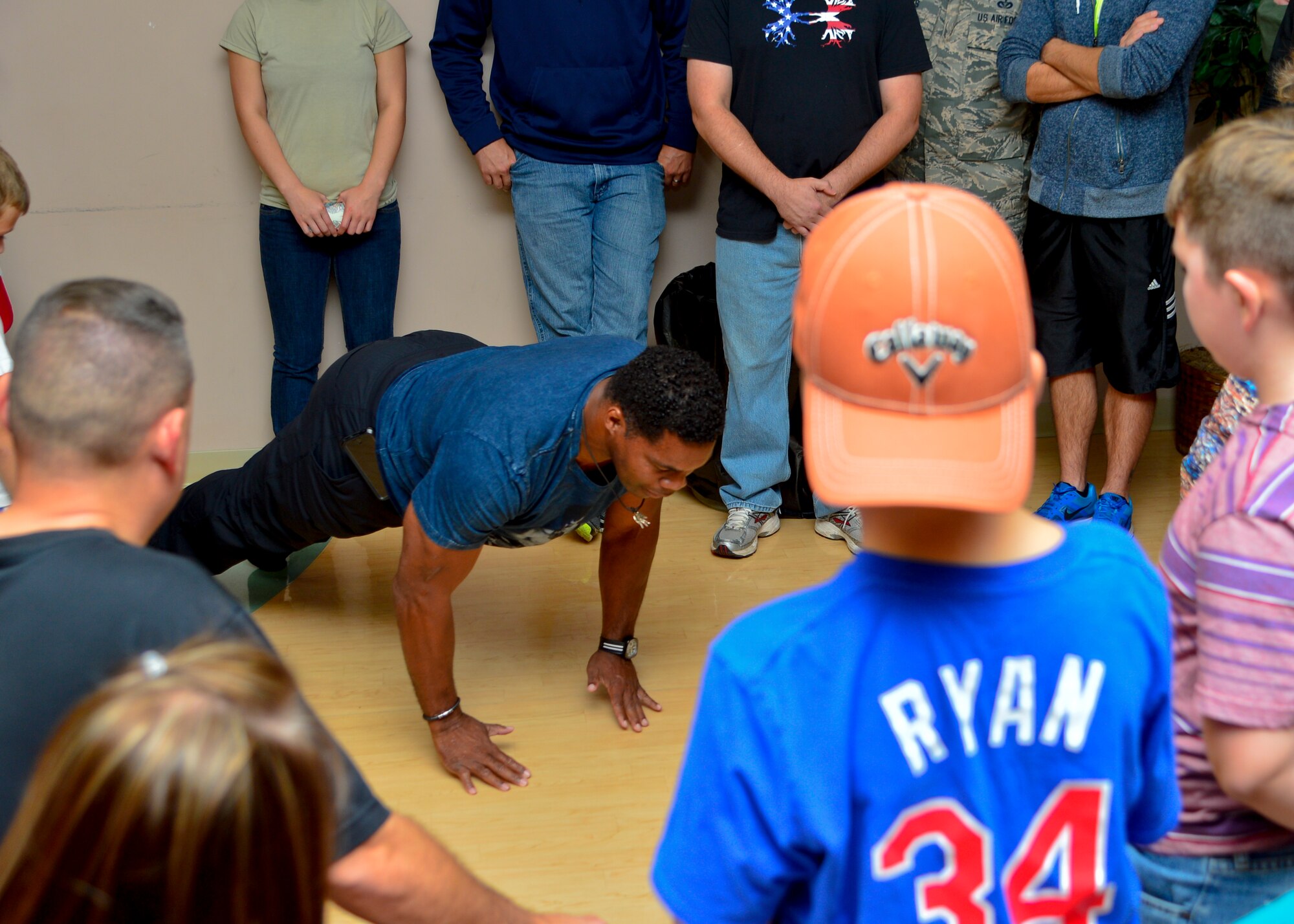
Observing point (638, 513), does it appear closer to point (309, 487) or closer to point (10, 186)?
point (309, 487)

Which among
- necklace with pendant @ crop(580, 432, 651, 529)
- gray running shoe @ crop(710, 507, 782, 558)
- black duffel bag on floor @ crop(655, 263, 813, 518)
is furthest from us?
black duffel bag on floor @ crop(655, 263, 813, 518)

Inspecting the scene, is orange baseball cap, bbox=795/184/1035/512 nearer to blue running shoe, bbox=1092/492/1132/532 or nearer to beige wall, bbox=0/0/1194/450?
blue running shoe, bbox=1092/492/1132/532

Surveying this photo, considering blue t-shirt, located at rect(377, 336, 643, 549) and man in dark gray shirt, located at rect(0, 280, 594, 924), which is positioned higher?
man in dark gray shirt, located at rect(0, 280, 594, 924)

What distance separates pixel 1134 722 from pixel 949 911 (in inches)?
7.7

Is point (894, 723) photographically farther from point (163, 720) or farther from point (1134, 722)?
point (163, 720)

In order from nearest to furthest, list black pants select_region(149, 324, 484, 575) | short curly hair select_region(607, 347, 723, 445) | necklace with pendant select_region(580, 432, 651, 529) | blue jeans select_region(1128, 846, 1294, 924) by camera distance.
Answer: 1. blue jeans select_region(1128, 846, 1294, 924)
2. short curly hair select_region(607, 347, 723, 445)
3. necklace with pendant select_region(580, 432, 651, 529)
4. black pants select_region(149, 324, 484, 575)

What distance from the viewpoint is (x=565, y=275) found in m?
3.51

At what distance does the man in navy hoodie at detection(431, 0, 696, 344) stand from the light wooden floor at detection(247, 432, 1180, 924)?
740 mm

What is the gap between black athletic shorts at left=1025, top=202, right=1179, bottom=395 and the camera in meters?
3.09

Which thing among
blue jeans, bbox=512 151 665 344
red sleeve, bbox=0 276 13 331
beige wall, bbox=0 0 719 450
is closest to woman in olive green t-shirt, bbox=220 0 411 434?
beige wall, bbox=0 0 719 450

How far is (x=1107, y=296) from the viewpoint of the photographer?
315 cm

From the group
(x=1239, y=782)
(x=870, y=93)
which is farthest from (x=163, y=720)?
(x=870, y=93)

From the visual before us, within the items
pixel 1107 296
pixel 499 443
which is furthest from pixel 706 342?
pixel 499 443

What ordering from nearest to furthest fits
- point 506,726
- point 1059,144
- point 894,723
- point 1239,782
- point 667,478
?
point 894,723 < point 1239,782 < point 667,478 < point 506,726 < point 1059,144
